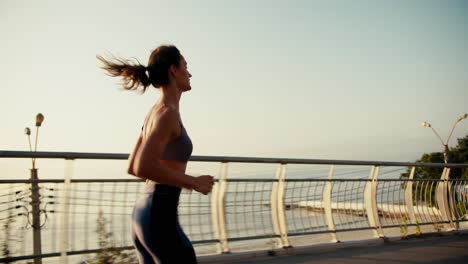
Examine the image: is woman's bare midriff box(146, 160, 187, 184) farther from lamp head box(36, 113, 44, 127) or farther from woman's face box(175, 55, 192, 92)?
lamp head box(36, 113, 44, 127)

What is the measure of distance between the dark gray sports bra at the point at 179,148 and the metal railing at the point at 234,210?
2.62 m

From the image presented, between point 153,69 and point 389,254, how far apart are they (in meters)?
5.20

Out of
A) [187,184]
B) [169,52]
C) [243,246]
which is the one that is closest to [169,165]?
[187,184]

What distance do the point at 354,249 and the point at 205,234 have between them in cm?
252

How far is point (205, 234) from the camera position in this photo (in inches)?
221

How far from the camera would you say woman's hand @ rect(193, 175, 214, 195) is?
2.07m

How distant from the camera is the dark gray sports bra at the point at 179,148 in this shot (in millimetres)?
2088

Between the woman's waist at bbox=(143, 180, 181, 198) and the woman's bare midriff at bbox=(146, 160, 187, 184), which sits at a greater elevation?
the woman's bare midriff at bbox=(146, 160, 187, 184)

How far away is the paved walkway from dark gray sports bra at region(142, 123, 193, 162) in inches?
146

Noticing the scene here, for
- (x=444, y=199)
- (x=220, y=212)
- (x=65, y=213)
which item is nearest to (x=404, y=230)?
(x=444, y=199)

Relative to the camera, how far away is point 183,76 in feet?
7.64

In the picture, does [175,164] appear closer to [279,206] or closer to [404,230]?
[279,206]

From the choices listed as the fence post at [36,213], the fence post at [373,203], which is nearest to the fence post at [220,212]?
the fence post at [36,213]

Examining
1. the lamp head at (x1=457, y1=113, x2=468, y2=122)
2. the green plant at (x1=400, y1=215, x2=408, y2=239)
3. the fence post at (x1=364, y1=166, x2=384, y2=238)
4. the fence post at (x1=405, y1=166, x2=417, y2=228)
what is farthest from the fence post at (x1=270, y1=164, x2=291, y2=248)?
the lamp head at (x1=457, y1=113, x2=468, y2=122)
